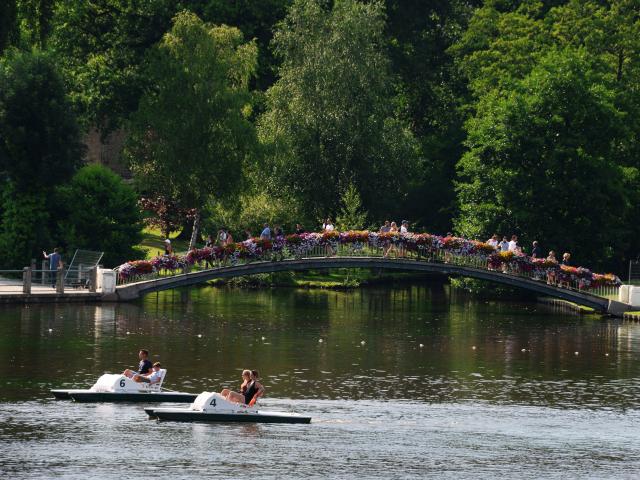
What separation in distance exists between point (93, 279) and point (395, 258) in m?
15.4

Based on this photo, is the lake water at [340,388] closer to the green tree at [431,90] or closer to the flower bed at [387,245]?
the flower bed at [387,245]

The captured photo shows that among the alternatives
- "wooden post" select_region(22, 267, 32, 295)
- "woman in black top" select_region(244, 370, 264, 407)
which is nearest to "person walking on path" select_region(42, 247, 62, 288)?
"wooden post" select_region(22, 267, 32, 295)

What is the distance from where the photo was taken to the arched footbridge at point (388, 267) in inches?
2943

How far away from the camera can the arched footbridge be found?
7475 cm

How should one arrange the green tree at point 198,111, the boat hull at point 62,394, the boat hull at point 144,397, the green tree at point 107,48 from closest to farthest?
the boat hull at point 62,394
the boat hull at point 144,397
the green tree at point 198,111
the green tree at point 107,48

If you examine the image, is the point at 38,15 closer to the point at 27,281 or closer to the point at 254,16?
the point at 27,281

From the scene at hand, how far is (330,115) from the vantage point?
3479 inches

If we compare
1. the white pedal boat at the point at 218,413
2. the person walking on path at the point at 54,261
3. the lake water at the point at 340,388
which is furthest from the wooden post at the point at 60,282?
the white pedal boat at the point at 218,413

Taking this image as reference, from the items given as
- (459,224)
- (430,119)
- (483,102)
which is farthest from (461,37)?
(459,224)

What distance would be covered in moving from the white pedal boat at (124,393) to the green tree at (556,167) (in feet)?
129

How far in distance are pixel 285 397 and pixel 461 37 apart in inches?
2446

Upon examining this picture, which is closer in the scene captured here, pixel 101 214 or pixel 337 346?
pixel 337 346

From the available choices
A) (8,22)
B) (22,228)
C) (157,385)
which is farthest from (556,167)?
(157,385)

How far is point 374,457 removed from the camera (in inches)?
1537
